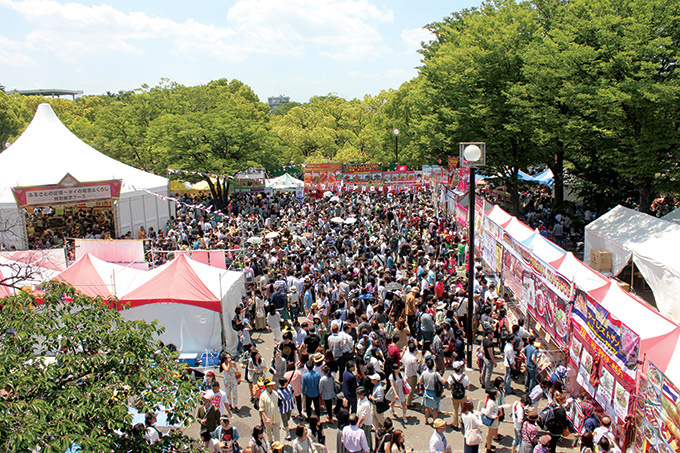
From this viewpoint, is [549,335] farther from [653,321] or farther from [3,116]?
[3,116]

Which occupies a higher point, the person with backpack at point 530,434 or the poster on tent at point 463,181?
the poster on tent at point 463,181

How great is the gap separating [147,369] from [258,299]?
9.04m

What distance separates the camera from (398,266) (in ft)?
56.9

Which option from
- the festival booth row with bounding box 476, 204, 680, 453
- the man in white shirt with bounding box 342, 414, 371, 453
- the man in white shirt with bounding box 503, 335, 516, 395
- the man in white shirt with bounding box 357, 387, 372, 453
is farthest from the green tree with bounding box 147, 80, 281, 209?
the man in white shirt with bounding box 342, 414, 371, 453

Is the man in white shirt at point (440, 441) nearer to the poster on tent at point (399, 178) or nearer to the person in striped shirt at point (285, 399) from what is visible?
the person in striped shirt at point (285, 399)

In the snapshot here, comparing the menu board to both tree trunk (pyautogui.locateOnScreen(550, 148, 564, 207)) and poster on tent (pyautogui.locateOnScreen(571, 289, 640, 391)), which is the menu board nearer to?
poster on tent (pyautogui.locateOnScreen(571, 289, 640, 391))

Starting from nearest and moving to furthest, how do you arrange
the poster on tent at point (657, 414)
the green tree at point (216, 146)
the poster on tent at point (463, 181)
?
the poster on tent at point (657, 414) → the poster on tent at point (463, 181) → the green tree at point (216, 146)

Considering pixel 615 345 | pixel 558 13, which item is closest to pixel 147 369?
pixel 615 345

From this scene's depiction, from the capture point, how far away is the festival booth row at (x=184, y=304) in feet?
41.3

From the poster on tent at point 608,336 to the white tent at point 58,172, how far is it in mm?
19835

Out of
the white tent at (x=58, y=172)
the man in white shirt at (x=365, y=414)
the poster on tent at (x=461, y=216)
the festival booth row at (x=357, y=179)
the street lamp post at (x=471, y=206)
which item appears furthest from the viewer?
the festival booth row at (x=357, y=179)

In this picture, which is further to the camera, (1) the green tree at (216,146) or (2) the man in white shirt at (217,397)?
(1) the green tree at (216,146)

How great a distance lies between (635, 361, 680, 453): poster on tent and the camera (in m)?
6.44

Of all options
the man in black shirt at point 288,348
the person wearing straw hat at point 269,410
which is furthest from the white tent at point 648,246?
the person wearing straw hat at point 269,410
